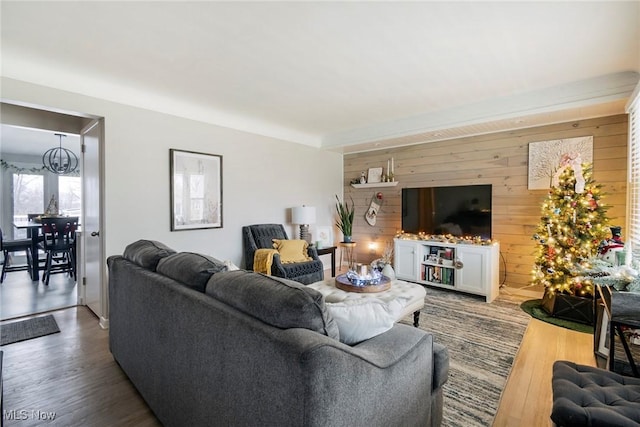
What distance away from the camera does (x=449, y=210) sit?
4508mm

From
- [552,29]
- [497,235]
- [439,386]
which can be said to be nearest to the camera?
[439,386]

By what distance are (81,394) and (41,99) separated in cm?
253

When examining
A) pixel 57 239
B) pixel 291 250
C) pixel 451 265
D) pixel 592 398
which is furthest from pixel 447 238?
pixel 57 239

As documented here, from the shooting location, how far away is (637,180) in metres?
2.91

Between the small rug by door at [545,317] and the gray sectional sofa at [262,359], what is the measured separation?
242 cm

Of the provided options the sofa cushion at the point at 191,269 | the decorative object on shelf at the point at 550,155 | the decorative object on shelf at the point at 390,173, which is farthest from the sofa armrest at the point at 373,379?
the decorative object on shelf at the point at 390,173

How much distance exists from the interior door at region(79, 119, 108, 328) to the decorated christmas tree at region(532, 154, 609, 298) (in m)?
4.72

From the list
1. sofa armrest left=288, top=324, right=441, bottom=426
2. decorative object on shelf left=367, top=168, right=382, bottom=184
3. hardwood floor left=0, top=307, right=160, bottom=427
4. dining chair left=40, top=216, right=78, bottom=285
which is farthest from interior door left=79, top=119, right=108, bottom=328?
decorative object on shelf left=367, top=168, right=382, bottom=184

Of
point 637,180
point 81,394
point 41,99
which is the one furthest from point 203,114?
point 637,180

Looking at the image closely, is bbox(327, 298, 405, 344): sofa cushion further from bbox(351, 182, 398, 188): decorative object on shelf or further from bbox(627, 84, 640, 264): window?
bbox(351, 182, 398, 188): decorative object on shelf

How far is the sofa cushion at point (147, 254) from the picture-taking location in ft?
6.38

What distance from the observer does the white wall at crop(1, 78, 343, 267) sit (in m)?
3.17

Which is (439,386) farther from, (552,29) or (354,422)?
(552,29)

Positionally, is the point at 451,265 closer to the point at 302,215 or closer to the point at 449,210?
the point at 449,210
